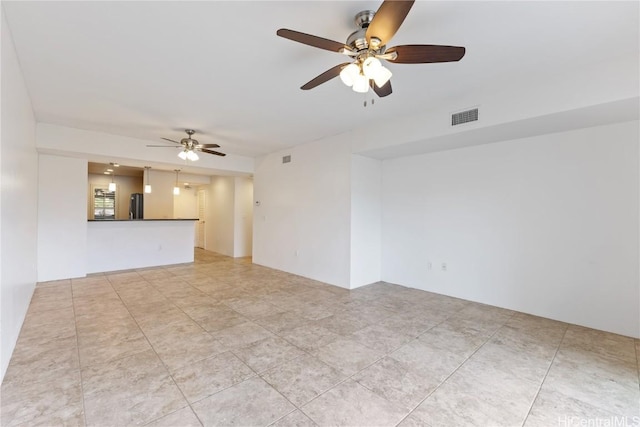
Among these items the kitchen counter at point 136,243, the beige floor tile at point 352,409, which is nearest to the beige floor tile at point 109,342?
the beige floor tile at point 352,409

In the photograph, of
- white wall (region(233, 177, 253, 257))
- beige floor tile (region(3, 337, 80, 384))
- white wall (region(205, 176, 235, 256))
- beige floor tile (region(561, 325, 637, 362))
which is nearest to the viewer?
beige floor tile (region(3, 337, 80, 384))

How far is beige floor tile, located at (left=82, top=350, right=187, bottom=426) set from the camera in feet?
5.80

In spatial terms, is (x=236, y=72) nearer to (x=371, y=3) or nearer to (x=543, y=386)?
(x=371, y=3)

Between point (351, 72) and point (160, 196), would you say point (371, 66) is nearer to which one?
point (351, 72)

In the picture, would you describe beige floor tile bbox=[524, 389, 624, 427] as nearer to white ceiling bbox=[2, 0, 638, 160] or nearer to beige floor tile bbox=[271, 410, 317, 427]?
beige floor tile bbox=[271, 410, 317, 427]

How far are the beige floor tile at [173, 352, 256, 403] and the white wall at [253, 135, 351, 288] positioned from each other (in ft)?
8.76

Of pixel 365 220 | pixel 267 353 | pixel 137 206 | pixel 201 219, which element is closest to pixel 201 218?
pixel 201 219

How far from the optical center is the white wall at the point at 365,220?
4758 mm

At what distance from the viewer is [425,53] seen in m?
1.85

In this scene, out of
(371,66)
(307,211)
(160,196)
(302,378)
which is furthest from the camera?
(160,196)

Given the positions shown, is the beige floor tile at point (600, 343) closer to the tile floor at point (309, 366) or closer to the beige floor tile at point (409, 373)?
the tile floor at point (309, 366)

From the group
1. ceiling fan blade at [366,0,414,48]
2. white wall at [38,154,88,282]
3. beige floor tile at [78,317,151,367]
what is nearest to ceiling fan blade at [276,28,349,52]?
ceiling fan blade at [366,0,414,48]

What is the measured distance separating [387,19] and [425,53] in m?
0.43

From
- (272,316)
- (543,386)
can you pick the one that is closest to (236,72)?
(272,316)
